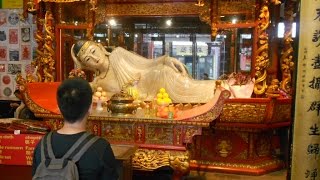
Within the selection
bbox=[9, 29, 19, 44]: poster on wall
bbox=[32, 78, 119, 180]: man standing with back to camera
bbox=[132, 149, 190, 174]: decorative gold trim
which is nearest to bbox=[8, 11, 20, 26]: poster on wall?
bbox=[9, 29, 19, 44]: poster on wall

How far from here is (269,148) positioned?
183 inches

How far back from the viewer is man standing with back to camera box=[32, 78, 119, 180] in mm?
1528

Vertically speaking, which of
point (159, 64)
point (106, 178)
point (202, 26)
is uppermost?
point (202, 26)

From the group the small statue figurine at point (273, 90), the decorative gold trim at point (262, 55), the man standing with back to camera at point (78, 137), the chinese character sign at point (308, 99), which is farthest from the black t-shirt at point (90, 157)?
the decorative gold trim at point (262, 55)

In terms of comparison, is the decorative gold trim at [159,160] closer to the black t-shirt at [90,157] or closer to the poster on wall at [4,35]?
the black t-shirt at [90,157]

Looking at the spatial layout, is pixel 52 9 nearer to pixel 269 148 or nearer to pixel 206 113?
pixel 206 113

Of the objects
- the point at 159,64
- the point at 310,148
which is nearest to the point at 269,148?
the point at 159,64

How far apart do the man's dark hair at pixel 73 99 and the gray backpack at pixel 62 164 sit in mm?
113

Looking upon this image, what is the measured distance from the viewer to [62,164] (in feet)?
4.91

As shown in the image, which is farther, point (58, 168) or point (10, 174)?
point (10, 174)

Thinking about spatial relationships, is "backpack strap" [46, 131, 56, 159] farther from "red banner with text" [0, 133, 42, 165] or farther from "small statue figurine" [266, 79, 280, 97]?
"small statue figurine" [266, 79, 280, 97]

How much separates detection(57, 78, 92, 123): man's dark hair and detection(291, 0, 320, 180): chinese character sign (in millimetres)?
1224

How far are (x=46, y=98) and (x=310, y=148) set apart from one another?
2.94 meters

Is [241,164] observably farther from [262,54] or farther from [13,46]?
[13,46]
